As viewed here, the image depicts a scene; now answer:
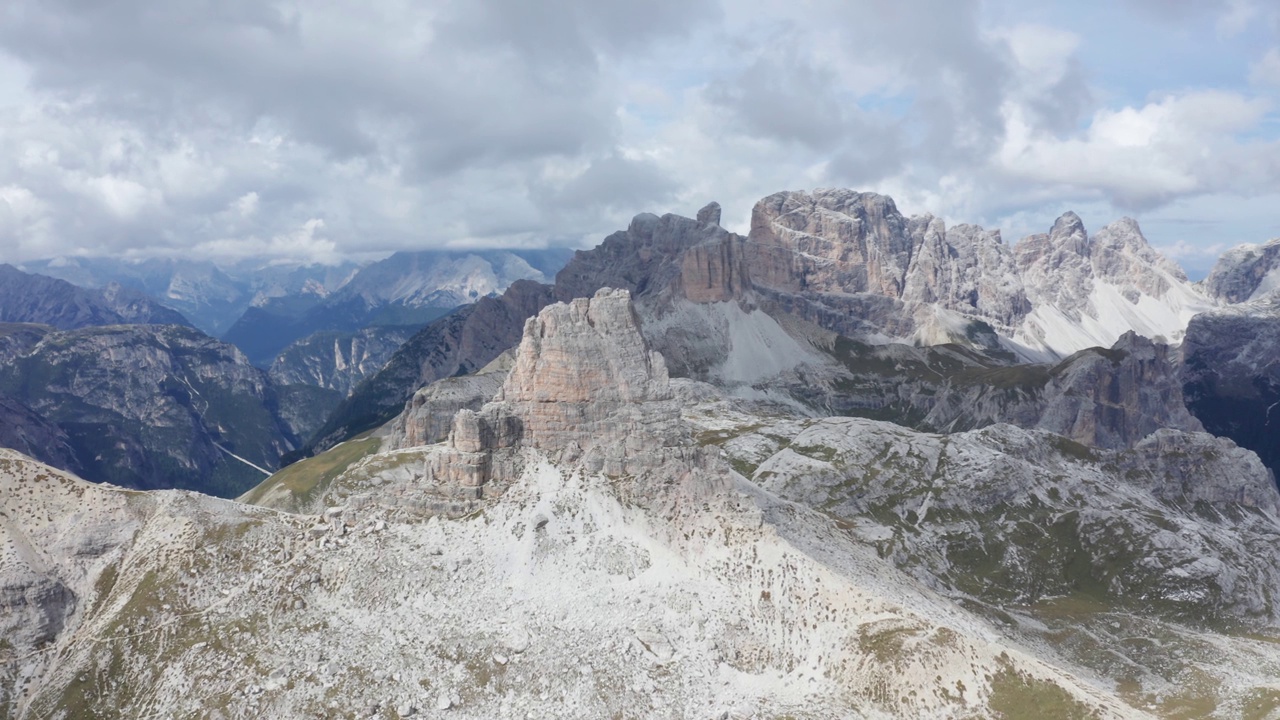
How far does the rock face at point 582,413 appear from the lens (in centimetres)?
8744

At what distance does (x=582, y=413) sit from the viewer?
302ft

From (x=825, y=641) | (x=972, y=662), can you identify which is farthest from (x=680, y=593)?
(x=972, y=662)

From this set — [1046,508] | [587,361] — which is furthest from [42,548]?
[1046,508]

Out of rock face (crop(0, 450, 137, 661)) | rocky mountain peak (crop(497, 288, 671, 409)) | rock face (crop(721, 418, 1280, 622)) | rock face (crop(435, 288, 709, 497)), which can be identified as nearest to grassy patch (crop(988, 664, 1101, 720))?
rock face (crop(435, 288, 709, 497))

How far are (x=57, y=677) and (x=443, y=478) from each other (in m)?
39.4

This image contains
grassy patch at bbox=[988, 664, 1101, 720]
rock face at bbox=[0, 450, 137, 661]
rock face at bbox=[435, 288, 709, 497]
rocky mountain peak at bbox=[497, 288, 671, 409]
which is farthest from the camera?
rocky mountain peak at bbox=[497, 288, 671, 409]

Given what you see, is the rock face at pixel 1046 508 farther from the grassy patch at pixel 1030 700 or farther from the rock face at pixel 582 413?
the rock face at pixel 582 413

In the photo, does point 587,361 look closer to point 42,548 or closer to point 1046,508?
point 42,548

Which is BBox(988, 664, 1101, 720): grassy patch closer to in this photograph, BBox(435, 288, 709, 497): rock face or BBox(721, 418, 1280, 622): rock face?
BBox(435, 288, 709, 497): rock face

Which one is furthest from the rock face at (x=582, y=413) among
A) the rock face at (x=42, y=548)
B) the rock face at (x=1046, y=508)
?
the rock face at (x=1046, y=508)

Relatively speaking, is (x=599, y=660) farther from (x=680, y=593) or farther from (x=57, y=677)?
(x=57, y=677)

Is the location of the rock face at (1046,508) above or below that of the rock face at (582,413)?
below

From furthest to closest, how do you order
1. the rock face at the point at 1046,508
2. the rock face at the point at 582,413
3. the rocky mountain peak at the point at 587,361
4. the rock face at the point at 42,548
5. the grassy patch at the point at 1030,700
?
1. the rock face at the point at 1046,508
2. the rocky mountain peak at the point at 587,361
3. the rock face at the point at 582,413
4. the rock face at the point at 42,548
5. the grassy patch at the point at 1030,700

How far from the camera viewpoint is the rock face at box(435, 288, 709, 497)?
87438mm
